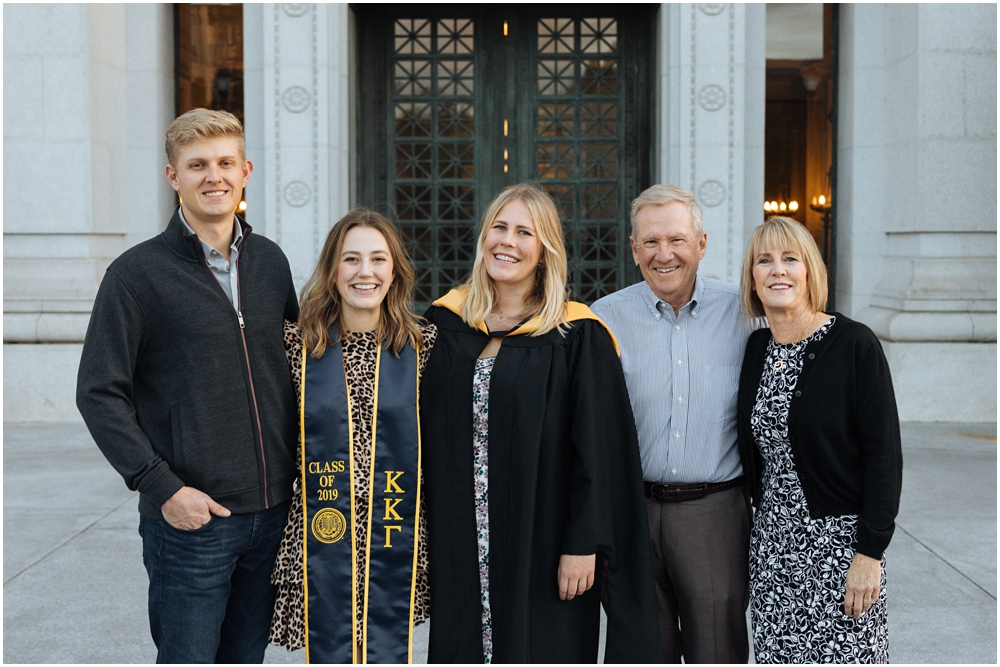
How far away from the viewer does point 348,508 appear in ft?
10.3

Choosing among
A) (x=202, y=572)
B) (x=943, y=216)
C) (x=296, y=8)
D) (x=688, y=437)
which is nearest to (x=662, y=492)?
(x=688, y=437)

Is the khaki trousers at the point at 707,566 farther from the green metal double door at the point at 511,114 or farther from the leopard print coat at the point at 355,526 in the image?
the green metal double door at the point at 511,114

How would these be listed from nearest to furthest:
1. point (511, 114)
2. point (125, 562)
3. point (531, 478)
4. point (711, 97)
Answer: point (531, 478)
point (125, 562)
point (711, 97)
point (511, 114)

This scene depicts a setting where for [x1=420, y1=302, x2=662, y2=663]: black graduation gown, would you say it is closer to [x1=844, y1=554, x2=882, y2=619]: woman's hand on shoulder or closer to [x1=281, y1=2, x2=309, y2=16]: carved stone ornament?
[x1=844, y1=554, x2=882, y2=619]: woman's hand on shoulder

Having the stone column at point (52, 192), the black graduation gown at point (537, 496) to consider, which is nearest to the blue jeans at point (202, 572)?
the black graduation gown at point (537, 496)

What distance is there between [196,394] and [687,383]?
1.71m

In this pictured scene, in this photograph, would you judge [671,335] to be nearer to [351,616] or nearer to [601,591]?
[601,591]

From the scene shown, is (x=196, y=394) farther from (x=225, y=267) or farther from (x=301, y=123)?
(x=301, y=123)

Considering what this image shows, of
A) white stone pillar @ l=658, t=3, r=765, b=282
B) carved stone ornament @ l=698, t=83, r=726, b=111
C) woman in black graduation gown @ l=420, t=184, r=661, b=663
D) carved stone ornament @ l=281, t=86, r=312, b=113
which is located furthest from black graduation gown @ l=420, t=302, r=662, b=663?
carved stone ornament @ l=281, t=86, r=312, b=113

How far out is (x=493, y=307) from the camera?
3.38 metres

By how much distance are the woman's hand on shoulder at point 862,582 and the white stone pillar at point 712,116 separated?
6958 millimetres

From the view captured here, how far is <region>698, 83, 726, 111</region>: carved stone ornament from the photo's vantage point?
9852 mm

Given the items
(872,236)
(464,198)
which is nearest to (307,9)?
(464,198)

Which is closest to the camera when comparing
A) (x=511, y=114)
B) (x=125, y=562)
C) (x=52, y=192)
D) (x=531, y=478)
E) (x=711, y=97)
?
(x=531, y=478)
